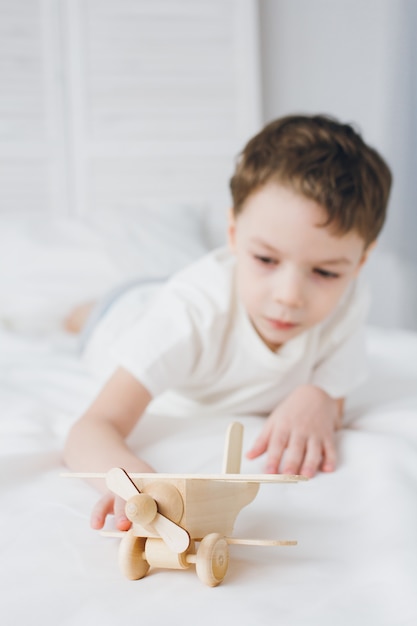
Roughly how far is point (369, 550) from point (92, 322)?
1142 mm

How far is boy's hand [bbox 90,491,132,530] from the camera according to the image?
68 cm

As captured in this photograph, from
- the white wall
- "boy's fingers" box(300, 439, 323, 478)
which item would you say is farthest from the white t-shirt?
the white wall

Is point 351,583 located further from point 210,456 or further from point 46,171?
point 46,171

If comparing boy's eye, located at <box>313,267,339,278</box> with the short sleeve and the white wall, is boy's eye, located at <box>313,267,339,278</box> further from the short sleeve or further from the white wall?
the white wall

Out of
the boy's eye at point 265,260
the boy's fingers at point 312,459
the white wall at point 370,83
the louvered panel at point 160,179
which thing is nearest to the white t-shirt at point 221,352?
the boy's eye at point 265,260

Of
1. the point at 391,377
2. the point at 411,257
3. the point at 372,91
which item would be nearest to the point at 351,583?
the point at 391,377

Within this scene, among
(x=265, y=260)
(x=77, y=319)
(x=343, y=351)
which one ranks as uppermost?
(x=265, y=260)

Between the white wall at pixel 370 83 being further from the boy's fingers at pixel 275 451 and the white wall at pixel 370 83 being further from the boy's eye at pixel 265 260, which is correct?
the boy's fingers at pixel 275 451

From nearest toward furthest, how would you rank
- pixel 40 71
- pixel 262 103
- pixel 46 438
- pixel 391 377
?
pixel 46 438 → pixel 391 377 → pixel 40 71 → pixel 262 103

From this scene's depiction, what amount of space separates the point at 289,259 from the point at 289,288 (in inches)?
1.6

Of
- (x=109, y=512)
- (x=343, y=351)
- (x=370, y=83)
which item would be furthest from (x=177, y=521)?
(x=370, y=83)

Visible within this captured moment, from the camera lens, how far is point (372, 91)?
263cm

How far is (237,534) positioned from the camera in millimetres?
707

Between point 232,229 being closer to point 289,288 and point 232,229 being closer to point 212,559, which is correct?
point 289,288
